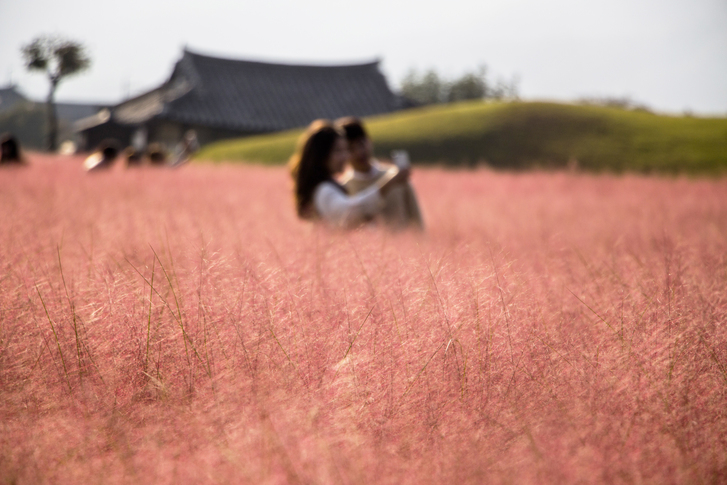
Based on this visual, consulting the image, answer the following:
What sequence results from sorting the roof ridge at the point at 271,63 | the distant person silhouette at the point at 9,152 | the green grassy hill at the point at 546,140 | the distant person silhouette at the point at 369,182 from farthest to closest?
the roof ridge at the point at 271,63
the green grassy hill at the point at 546,140
the distant person silhouette at the point at 9,152
the distant person silhouette at the point at 369,182

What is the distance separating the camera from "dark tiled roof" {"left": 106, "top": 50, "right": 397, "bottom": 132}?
26328 mm

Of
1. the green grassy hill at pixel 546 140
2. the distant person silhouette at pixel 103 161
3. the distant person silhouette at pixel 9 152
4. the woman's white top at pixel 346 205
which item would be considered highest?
the woman's white top at pixel 346 205

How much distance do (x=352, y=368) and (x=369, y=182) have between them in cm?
267

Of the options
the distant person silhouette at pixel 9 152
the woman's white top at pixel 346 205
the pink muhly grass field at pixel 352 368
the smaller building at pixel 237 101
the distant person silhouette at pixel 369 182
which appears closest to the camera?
→ the pink muhly grass field at pixel 352 368

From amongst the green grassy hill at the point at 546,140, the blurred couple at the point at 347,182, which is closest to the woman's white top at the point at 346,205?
the blurred couple at the point at 347,182

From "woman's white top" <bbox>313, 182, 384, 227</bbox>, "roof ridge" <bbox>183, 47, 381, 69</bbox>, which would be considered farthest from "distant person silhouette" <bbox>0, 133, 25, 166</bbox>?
"roof ridge" <bbox>183, 47, 381, 69</bbox>

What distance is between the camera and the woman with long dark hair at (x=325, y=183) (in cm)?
331

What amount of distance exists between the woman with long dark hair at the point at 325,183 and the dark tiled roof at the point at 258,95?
22.9 metres

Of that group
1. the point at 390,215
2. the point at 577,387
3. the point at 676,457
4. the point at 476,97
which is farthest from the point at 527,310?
the point at 476,97

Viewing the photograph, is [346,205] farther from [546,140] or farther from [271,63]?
[271,63]

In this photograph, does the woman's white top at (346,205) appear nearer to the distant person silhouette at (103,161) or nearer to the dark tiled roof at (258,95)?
the distant person silhouette at (103,161)

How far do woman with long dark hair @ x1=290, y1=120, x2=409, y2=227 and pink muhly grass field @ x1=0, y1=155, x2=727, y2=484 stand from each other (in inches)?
29.7

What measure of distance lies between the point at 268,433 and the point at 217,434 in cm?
16

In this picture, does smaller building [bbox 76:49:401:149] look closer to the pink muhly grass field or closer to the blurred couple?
the blurred couple
